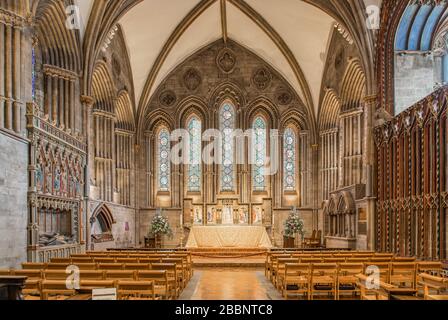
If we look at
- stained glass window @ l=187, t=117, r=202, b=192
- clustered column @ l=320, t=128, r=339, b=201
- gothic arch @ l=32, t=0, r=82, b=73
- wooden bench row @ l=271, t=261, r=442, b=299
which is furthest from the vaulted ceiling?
wooden bench row @ l=271, t=261, r=442, b=299

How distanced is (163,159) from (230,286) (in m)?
19.8

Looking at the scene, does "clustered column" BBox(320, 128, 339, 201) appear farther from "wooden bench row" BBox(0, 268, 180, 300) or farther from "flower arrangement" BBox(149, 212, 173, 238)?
"wooden bench row" BBox(0, 268, 180, 300)

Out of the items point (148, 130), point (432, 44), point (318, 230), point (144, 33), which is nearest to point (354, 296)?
point (432, 44)

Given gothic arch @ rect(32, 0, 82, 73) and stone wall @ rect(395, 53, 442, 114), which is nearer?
gothic arch @ rect(32, 0, 82, 73)

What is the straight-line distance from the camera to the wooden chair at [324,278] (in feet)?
37.5

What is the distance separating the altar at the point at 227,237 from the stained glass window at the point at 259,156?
7.49 meters

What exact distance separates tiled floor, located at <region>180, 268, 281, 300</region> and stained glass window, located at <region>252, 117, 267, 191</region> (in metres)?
14.1

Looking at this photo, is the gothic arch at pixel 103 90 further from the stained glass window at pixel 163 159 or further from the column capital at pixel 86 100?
the stained glass window at pixel 163 159

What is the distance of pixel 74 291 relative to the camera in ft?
28.8

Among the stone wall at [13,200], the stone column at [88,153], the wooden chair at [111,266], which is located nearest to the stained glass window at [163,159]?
the stone column at [88,153]

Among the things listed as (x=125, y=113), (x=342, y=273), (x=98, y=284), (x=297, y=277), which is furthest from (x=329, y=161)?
(x=98, y=284)

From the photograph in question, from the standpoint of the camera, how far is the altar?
84.3 ft

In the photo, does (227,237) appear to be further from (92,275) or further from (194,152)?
(92,275)

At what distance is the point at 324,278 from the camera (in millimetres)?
12289
